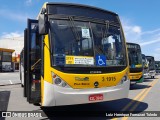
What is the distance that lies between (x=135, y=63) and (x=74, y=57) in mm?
9867

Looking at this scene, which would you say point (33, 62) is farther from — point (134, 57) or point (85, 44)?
point (134, 57)

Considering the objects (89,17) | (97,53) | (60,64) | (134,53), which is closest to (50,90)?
(60,64)

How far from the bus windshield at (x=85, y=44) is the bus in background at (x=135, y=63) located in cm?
783

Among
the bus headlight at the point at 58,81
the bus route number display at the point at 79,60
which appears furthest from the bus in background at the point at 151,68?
the bus headlight at the point at 58,81

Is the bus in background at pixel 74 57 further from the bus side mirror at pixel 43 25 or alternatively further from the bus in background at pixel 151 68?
the bus in background at pixel 151 68

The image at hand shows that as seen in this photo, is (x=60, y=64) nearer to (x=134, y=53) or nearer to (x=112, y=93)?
(x=112, y=93)

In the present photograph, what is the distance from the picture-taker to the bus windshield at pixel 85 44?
6.09 m

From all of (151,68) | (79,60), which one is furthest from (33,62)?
(151,68)

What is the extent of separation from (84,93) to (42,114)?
2.02 metres

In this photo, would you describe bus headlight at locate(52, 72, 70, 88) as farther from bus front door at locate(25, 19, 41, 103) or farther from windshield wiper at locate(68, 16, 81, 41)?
windshield wiper at locate(68, 16, 81, 41)

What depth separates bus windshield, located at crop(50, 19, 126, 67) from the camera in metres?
6.09

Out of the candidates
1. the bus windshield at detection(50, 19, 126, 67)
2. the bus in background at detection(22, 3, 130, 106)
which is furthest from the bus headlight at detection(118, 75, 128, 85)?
the bus windshield at detection(50, 19, 126, 67)

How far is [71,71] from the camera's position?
238 inches

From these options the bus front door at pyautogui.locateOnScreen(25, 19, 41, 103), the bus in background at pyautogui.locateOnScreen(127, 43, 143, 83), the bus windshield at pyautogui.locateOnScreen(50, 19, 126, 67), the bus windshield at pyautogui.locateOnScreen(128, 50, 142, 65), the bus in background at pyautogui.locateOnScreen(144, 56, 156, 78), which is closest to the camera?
the bus windshield at pyautogui.locateOnScreen(50, 19, 126, 67)
